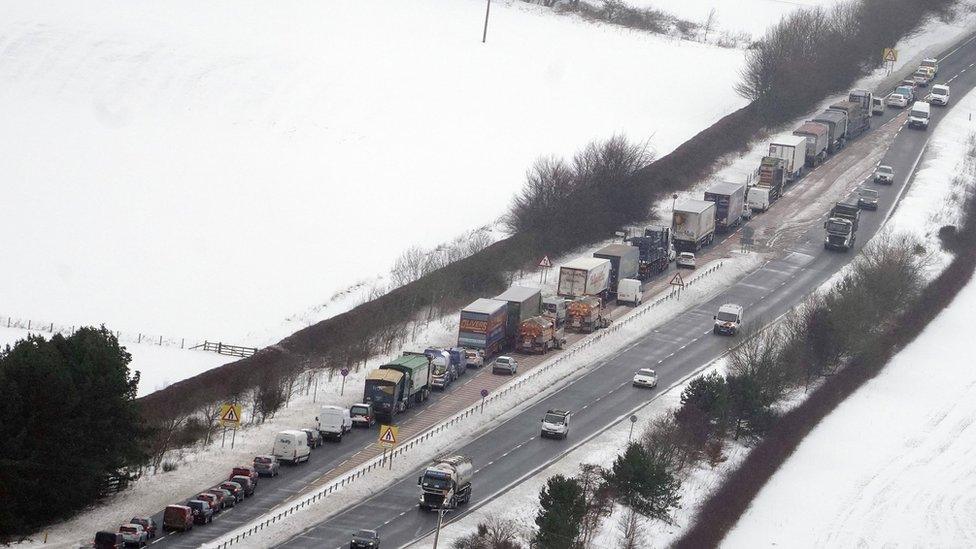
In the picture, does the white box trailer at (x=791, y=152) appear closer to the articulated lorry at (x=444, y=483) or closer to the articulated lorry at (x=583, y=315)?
the articulated lorry at (x=583, y=315)

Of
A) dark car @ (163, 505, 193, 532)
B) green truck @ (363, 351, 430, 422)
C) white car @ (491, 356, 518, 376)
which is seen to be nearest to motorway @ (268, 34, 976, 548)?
white car @ (491, 356, 518, 376)

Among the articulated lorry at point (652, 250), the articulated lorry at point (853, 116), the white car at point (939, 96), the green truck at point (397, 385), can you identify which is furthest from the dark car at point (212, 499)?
the white car at point (939, 96)

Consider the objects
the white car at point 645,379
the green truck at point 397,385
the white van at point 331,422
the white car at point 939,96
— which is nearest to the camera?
the white van at point 331,422

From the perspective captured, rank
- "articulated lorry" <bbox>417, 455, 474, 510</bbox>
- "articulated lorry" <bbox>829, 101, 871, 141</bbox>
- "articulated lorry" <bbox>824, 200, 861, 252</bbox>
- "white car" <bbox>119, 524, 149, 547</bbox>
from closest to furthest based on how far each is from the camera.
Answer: "white car" <bbox>119, 524, 149, 547</bbox> → "articulated lorry" <bbox>417, 455, 474, 510</bbox> → "articulated lorry" <bbox>824, 200, 861, 252</bbox> → "articulated lorry" <bbox>829, 101, 871, 141</bbox>

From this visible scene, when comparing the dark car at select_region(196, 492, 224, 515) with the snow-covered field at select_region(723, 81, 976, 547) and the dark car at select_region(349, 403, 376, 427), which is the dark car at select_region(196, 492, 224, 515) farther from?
the snow-covered field at select_region(723, 81, 976, 547)

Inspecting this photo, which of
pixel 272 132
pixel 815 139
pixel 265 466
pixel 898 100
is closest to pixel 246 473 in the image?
pixel 265 466

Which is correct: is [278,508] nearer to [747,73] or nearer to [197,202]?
[197,202]

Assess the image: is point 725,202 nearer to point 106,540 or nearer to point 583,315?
point 583,315
